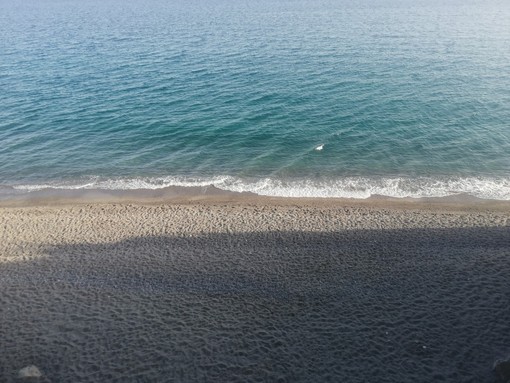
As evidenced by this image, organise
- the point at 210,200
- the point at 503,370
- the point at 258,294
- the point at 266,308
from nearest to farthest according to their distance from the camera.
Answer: the point at 503,370, the point at 266,308, the point at 258,294, the point at 210,200

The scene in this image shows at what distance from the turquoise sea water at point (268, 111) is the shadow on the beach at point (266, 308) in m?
8.77

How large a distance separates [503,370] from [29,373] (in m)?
17.5

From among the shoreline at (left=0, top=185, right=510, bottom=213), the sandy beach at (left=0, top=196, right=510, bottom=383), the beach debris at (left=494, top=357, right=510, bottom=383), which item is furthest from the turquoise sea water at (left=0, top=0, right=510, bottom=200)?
the beach debris at (left=494, top=357, right=510, bottom=383)

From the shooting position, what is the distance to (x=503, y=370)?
48.7 ft

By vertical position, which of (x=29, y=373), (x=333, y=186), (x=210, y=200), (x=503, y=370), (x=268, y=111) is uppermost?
(x=268, y=111)

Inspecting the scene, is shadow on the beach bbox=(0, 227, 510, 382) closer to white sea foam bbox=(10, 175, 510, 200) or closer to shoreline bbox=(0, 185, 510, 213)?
shoreline bbox=(0, 185, 510, 213)

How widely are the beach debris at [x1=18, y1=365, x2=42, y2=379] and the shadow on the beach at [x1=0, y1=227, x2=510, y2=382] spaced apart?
45 centimetres

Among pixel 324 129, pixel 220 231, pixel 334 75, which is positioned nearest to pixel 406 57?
pixel 334 75

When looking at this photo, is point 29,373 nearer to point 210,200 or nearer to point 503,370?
point 210,200

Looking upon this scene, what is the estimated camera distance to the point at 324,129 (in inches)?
1553

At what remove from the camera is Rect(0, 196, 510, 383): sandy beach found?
16.5 metres

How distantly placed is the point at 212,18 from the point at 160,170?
72609mm

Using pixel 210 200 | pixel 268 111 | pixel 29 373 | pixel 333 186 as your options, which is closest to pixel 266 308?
pixel 29 373

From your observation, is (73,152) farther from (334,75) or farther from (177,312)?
(334,75)
